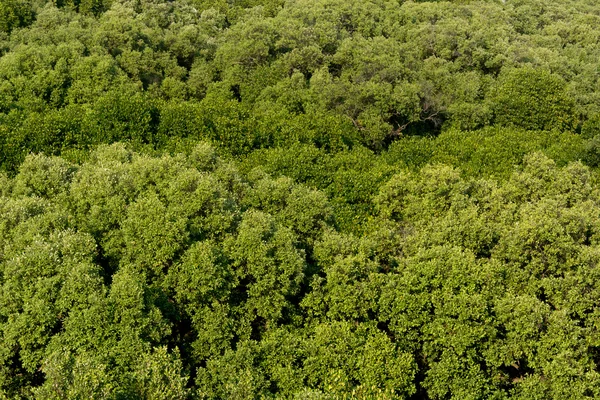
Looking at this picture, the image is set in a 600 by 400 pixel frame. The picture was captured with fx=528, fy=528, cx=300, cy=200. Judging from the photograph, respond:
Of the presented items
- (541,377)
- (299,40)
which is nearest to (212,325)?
(541,377)

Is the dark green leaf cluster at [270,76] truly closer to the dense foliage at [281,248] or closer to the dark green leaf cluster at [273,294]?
the dense foliage at [281,248]

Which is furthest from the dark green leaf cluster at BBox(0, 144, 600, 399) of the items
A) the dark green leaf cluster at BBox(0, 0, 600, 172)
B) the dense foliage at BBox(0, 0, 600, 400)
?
the dark green leaf cluster at BBox(0, 0, 600, 172)

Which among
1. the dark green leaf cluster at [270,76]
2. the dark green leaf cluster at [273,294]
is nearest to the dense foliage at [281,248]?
the dark green leaf cluster at [273,294]

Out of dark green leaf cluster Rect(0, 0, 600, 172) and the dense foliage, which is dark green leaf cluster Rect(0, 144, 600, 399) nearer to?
the dense foliage

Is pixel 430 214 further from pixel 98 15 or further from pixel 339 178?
pixel 98 15

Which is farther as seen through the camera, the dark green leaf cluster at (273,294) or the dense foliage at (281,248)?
the dense foliage at (281,248)

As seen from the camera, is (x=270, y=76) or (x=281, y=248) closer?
(x=281, y=248)

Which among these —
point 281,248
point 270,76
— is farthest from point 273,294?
point 270,76

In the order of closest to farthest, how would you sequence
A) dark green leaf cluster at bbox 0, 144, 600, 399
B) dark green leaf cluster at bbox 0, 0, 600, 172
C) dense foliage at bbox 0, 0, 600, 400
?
dark green leaf cluster at bbox 0, 144, 600, 399 < dense foliage at bbox 0, 0, 600, 400 < dark green leaf cluster at bbox 0, 0, 600, 172

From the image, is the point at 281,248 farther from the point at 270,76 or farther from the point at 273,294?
the point at 270,76
